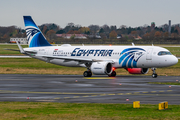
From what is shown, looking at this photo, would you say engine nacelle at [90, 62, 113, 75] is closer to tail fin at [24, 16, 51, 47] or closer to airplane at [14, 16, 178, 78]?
airplane at [14, 16, 178, 78]

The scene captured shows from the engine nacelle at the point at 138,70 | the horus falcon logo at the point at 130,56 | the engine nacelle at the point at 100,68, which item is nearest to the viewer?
the engine nacelle at the point at 100,68

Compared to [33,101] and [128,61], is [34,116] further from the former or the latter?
[128,61]

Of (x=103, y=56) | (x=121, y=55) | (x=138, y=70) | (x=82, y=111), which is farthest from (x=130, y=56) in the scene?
(x=82, y=111)

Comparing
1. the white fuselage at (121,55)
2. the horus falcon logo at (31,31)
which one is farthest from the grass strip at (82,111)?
the horus falcon logo at (31,31)

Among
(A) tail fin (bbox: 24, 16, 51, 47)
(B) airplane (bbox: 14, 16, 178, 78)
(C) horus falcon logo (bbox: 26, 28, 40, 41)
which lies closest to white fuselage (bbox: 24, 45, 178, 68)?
(B) airplane (bbox: 14, 16, 178, 78)

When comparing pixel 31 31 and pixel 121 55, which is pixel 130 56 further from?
pixel 31 31

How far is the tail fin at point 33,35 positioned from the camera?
188 ft

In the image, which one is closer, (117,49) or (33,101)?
(33,101)

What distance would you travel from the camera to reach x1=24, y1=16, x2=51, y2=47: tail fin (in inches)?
2251

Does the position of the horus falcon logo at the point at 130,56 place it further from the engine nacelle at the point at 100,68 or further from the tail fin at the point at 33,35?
the tail fin at the point at 33,35

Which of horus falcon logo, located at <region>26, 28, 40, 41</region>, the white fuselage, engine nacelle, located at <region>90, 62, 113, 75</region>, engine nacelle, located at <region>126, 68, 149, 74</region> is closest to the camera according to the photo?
the white fuselage

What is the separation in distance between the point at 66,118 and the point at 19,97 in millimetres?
10064

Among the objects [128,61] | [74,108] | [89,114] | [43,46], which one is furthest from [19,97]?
[43,46]

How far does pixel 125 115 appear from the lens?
19.9 meters
